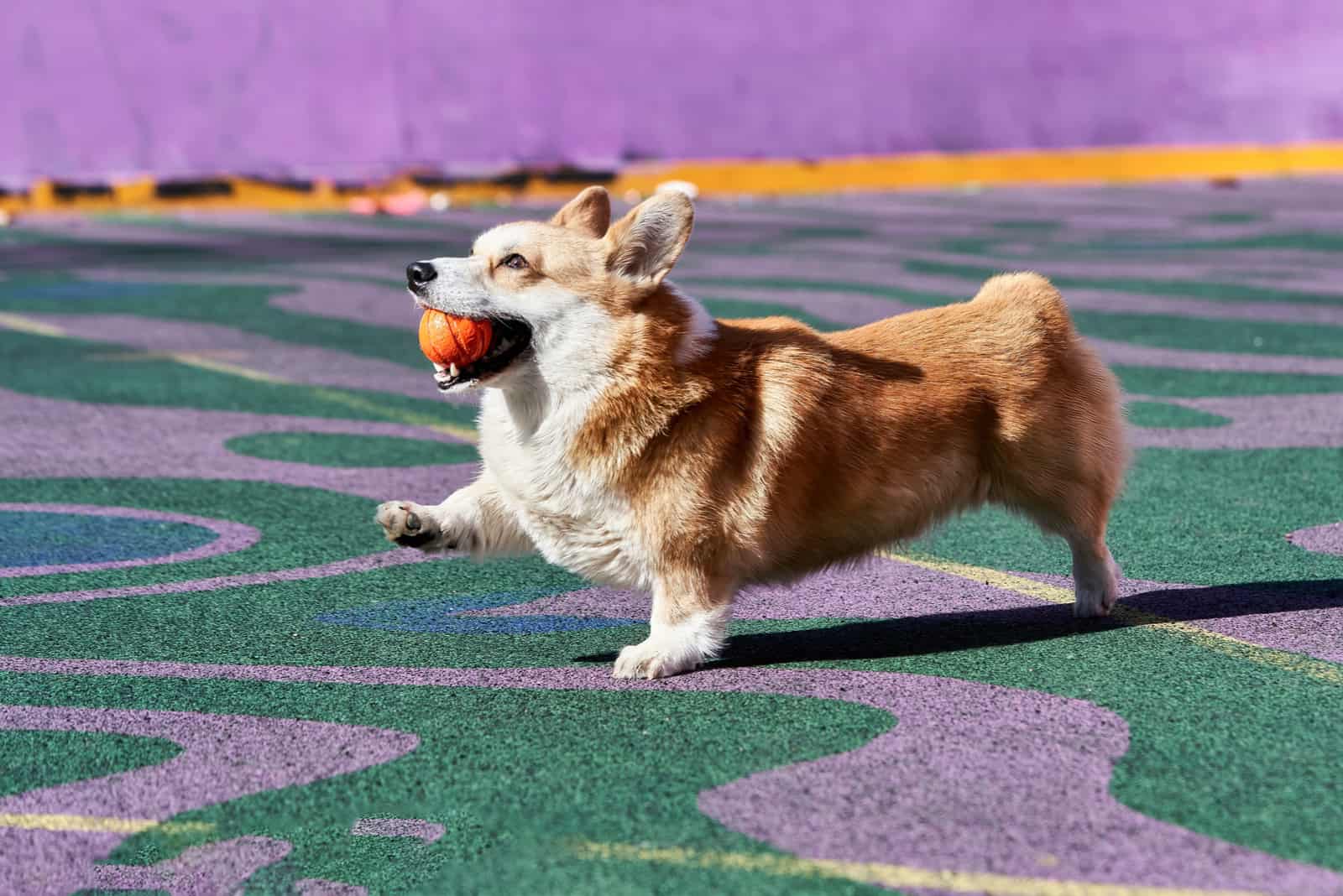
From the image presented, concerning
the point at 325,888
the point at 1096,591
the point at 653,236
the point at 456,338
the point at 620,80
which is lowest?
the point at 325,888

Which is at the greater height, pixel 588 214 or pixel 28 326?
pixel 588 214

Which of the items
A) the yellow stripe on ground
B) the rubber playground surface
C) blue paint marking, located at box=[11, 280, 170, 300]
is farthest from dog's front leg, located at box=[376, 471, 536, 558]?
blue paint marking, located at box=[11, 280, 170, 300]

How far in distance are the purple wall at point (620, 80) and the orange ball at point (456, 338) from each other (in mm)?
16012

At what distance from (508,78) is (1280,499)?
1640cm

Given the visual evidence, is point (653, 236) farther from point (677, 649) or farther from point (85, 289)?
point (85, 289)

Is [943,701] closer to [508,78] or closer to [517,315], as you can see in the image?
[517,315]

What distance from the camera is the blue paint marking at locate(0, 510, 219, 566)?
5.57 metres

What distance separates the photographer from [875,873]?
3.11m

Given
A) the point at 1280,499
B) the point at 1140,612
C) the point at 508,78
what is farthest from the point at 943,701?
the point at 508,78

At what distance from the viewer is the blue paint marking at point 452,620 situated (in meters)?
4.81

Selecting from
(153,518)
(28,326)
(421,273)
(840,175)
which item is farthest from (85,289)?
(840,175)

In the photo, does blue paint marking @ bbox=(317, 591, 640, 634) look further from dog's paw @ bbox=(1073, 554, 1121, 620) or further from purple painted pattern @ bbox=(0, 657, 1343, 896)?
Result: dog's paw @ bbox=(1073, 554, 1121, 620)

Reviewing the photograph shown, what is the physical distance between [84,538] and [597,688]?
2392 mm

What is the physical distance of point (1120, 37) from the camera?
2448 cm
